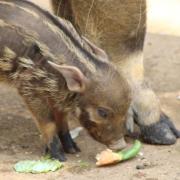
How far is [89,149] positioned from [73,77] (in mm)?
515

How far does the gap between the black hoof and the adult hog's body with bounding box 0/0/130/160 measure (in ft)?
0.35

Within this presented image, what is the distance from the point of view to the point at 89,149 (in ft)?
14.3

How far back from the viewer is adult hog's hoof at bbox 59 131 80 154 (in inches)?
170

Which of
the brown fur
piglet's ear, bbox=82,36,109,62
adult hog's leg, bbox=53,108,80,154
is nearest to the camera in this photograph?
piglet's ear, bbox=82,36,109,62

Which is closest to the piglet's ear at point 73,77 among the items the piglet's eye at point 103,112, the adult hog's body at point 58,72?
the adult hog's body at point 58,72

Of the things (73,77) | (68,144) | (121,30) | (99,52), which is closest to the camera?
(73,77)

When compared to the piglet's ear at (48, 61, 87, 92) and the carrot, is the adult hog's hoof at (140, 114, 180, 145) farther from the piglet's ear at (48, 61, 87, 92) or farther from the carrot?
the piglet's ear at (48, 61, 87, 92)

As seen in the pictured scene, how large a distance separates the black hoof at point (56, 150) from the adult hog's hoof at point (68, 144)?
12 cm

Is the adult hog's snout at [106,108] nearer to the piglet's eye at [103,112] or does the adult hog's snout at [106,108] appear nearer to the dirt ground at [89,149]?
the piglet's eye at [103,112]

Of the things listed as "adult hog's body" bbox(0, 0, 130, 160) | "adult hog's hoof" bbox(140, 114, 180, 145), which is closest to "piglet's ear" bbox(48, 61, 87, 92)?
"adult hog's body" bbox(0, 0, 130, 160)

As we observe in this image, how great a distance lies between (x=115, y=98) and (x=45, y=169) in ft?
1.52

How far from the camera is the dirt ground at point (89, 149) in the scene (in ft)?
13.1

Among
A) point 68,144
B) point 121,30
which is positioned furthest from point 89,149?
point 121,30

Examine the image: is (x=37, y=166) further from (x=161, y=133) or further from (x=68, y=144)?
(x=161, y=133)
